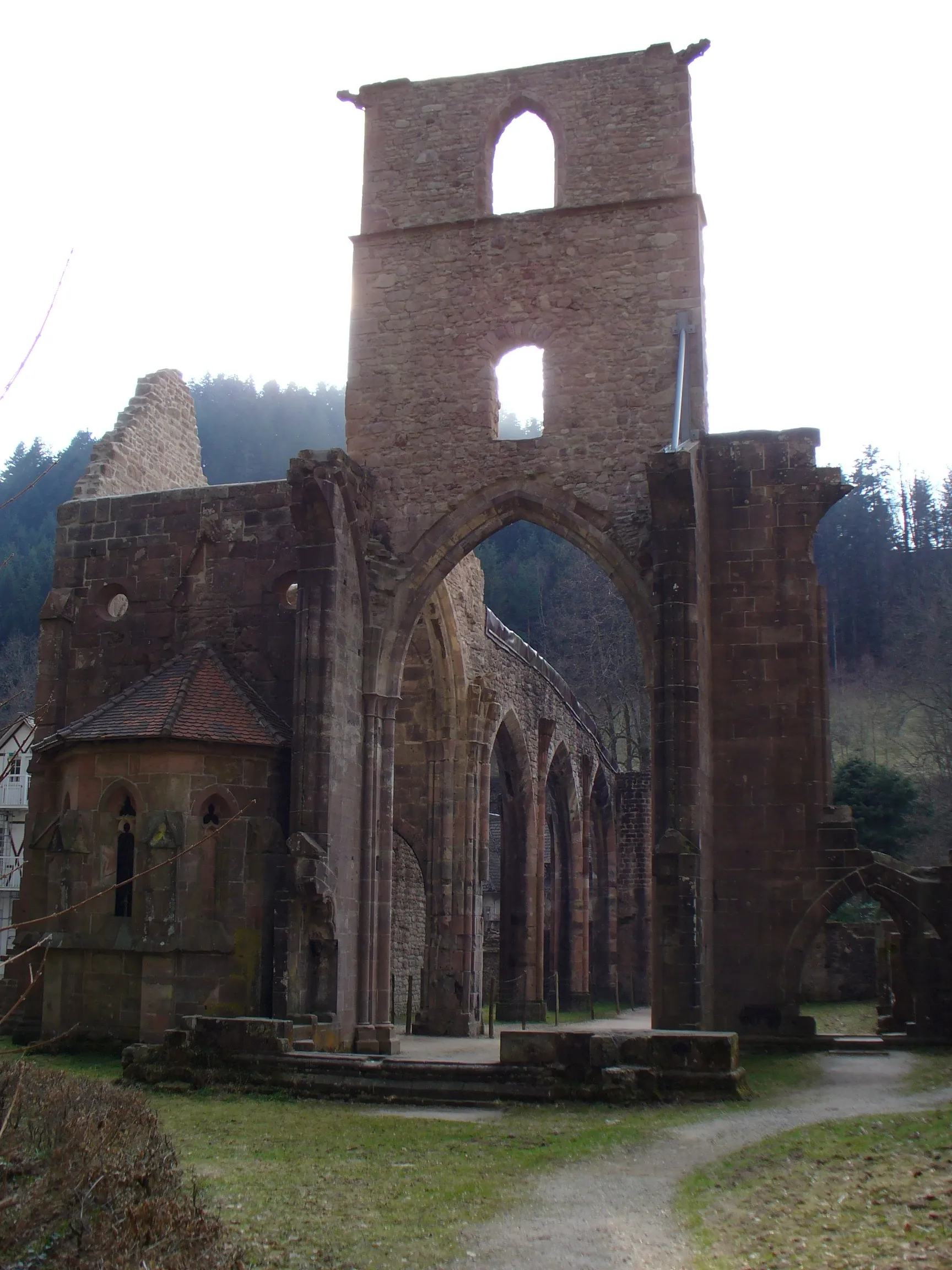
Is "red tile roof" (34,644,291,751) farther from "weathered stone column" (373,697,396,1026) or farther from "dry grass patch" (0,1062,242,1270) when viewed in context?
"dry grass patch" (0,1062,242,1270)

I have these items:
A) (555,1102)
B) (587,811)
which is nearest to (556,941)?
(587,811)

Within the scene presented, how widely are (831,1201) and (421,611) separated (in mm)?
10726

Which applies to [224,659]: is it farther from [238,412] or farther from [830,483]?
[238,412]

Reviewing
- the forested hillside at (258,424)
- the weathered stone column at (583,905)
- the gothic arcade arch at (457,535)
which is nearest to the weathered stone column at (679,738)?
the gothic arcade arch at (457,535)

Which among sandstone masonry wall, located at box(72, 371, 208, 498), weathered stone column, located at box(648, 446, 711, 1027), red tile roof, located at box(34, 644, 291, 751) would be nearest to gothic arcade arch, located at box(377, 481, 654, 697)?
weathered stone column, located at box(648, 446, 711, 1027)

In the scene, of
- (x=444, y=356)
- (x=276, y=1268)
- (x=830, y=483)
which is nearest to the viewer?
(x=276, y=1268)

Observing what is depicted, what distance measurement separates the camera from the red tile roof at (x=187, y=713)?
47.8ft

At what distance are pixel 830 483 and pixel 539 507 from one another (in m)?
3.32

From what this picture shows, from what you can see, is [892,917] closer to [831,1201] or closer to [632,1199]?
[831,1201]

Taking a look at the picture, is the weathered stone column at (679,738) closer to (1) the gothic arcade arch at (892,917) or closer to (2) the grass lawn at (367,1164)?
(1) the gothic arcade arch at (892,917)

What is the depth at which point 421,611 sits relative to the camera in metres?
16.9

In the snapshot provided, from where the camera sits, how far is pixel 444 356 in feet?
55.5

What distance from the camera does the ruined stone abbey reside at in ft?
46.6

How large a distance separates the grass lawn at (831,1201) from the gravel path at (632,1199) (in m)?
0.17
